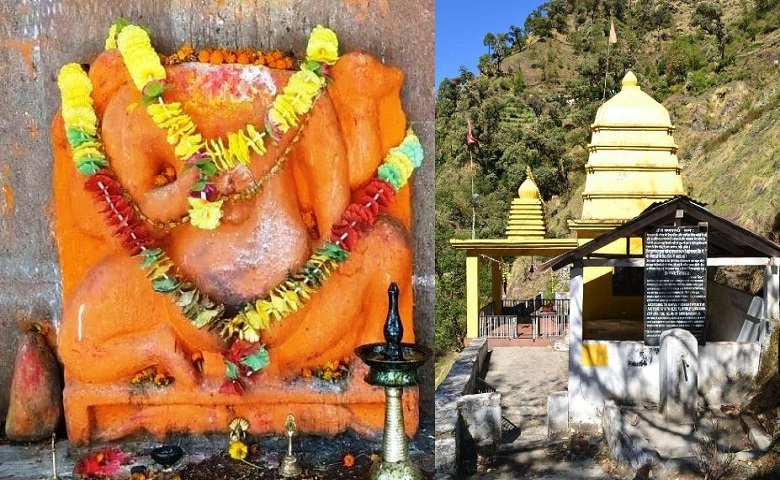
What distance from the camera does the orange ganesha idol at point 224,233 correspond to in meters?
4.94

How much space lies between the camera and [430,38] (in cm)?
526

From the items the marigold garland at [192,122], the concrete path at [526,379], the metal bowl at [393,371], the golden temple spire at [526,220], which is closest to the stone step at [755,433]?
the concrete path at [526,379]

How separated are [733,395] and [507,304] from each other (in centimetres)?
875

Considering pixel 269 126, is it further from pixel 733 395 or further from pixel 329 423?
pixel 733 395

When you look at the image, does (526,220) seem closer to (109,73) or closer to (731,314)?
(731,314)

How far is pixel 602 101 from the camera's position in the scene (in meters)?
44.2

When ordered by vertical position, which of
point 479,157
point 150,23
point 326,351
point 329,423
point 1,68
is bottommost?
point 329,423

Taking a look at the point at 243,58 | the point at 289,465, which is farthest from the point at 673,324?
the point at 243,58

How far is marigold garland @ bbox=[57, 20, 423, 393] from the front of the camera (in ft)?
16.2

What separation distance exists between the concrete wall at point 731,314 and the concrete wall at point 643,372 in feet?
2.54

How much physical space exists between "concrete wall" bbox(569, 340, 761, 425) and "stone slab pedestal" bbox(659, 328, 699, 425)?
10.4 inches

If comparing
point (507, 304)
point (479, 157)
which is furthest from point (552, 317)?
point (479, 157)

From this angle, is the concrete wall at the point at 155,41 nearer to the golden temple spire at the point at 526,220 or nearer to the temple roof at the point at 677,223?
the temple roof at the point at 677,223

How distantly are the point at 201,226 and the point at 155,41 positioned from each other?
1.56 metres
